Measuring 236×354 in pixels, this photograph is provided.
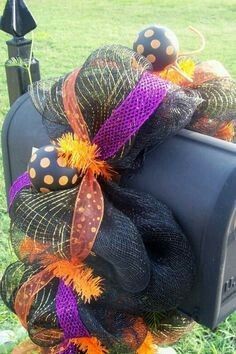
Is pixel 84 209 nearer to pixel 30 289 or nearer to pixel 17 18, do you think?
pixel 30 289

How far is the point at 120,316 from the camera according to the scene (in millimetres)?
1103

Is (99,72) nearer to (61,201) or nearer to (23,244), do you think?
(61,201)

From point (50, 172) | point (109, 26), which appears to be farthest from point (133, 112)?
point (109, 26)

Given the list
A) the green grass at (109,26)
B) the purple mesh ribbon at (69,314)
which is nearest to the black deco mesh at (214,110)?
the purple mesh ribbon at (69,314)

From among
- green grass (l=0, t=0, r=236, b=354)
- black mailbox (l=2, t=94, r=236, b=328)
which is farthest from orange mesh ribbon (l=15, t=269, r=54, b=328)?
green grass (l=0, t=0, r=236, b=354)

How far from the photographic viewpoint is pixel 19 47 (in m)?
1.37

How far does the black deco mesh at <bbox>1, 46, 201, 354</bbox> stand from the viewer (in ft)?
3.19

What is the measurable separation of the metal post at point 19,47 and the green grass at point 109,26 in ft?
4.82

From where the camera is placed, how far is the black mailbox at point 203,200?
0.92 m

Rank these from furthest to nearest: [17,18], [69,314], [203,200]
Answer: [17,18] → [69,314] → [203,200]

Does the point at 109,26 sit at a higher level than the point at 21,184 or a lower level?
lower

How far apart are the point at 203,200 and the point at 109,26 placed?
551 cm

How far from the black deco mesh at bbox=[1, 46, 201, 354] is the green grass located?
179 centimetres

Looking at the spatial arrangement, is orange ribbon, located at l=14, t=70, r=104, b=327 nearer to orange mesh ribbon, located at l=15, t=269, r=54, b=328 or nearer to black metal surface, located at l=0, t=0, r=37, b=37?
orange mesh ribbon, located at l=15, t=269, r=54, b=328
